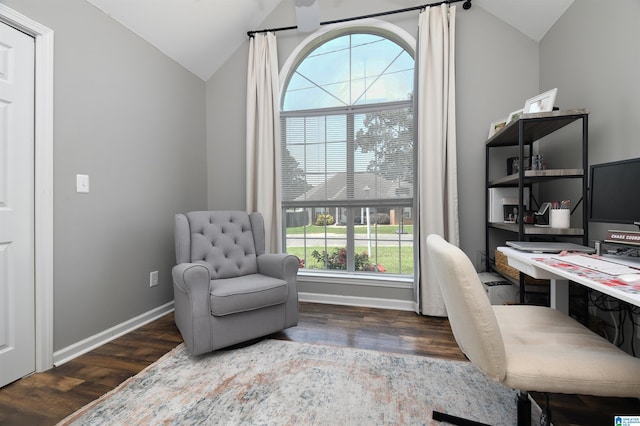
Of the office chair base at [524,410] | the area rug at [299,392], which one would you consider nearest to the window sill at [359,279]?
the area rug at [299,392]

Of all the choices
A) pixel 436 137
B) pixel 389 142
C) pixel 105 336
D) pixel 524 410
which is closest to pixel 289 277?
pixel 105 336

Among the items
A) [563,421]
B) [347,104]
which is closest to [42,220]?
[347,104]

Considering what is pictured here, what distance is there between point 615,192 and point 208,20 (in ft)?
10.6

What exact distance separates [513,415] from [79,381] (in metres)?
2.26

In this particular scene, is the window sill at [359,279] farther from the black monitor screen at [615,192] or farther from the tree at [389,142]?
the black monitor screen at [615,192]

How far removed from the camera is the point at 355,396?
1463 mm

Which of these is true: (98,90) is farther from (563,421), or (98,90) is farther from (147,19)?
(563,421)

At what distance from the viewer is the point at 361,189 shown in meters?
2.91

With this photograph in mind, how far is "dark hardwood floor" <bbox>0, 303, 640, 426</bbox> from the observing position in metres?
1.37

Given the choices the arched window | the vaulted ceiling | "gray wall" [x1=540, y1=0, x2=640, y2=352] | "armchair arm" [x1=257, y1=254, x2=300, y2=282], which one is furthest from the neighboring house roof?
the vaulted ceiling

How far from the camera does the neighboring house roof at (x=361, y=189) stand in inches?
111

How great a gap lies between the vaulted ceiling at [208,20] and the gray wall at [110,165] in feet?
0.35

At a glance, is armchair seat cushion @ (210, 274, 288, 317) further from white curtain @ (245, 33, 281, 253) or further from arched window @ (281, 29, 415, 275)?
arched window @ (281, 29, 415, 275)

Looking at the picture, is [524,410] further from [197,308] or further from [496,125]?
[496,125]
